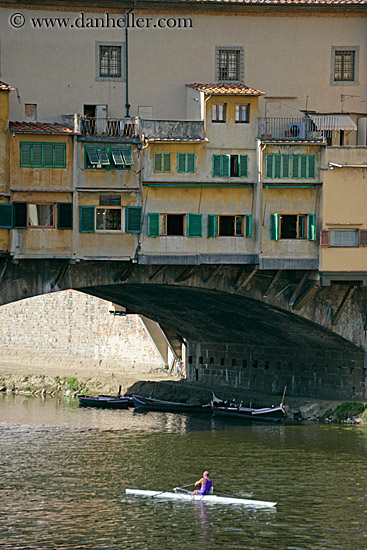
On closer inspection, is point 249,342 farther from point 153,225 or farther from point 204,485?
point 204,485

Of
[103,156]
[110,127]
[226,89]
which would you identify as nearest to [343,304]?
[226,89]

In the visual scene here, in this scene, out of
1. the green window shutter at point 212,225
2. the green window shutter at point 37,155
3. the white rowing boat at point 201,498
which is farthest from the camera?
the green window shutter at point 212,225

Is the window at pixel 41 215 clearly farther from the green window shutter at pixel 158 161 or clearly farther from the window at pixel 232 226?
the window at pixel 232 226

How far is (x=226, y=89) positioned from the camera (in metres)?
46.6

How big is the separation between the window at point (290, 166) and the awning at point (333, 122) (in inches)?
76.1

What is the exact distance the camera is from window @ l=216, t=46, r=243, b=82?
159 feet

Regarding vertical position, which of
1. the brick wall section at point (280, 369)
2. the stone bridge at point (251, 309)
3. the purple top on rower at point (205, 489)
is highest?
the stone bridge at point (251, 309)

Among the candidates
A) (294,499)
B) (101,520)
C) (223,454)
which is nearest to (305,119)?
(223,454)

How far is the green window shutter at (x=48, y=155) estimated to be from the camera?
45.3 m

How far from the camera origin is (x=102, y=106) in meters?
47.8

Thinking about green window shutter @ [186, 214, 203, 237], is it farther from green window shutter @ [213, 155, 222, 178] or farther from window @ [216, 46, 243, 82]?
A: window @ [216, 46, 243, 82]

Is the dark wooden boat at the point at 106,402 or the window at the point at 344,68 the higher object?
the window at the point at 344,68

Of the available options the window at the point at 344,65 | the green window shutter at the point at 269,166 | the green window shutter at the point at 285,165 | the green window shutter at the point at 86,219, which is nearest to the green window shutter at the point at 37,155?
the green window shutter at the point at 86,219

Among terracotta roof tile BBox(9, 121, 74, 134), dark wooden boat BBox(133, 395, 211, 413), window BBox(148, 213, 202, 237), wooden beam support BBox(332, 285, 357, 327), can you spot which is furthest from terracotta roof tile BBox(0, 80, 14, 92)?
dark wooden boat BBox(133, 395, 211, 413)
